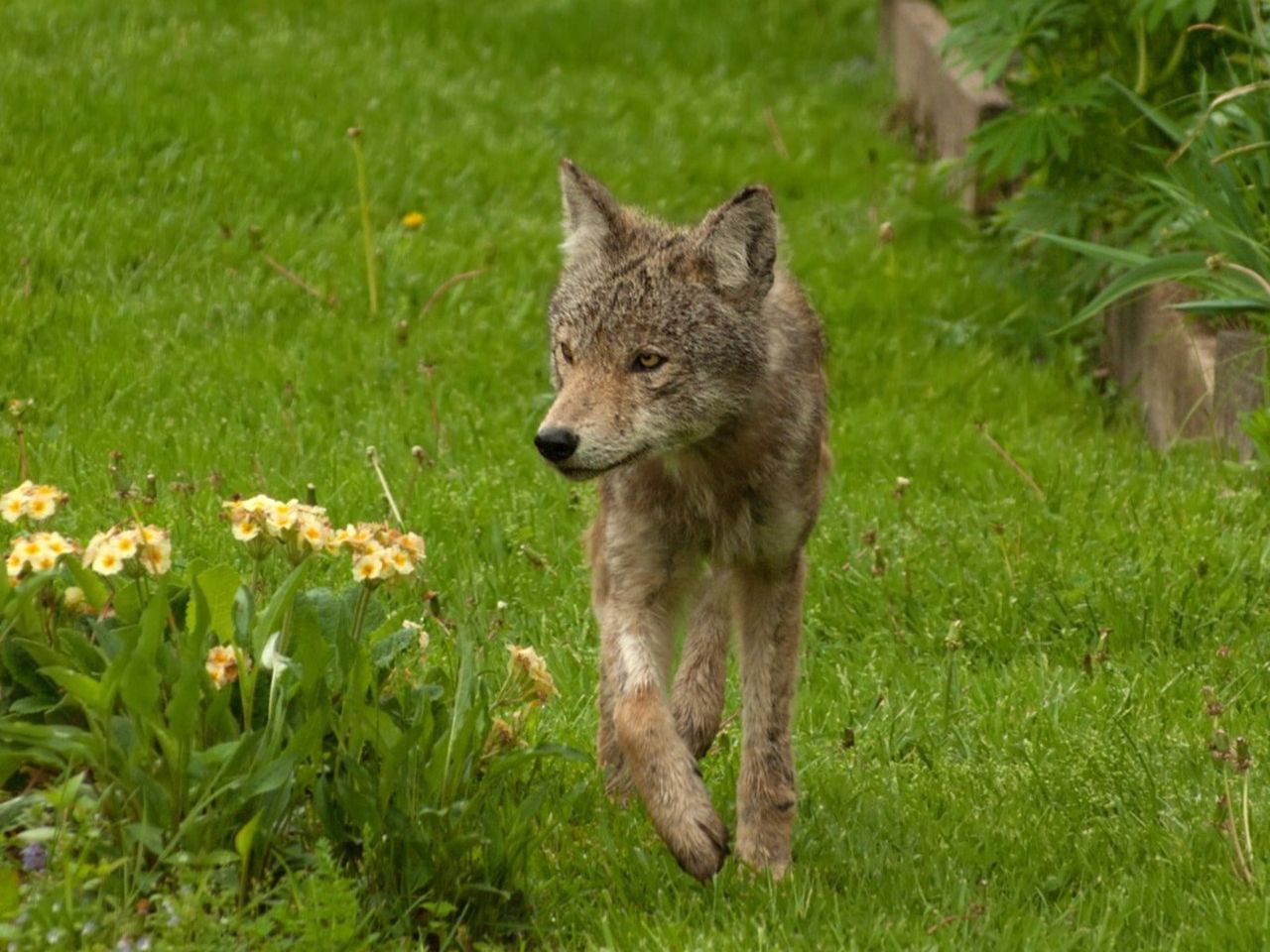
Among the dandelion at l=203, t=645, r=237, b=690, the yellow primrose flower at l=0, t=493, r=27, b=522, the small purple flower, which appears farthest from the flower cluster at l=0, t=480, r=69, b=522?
the small purple flower

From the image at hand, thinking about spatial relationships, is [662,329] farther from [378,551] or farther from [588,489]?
[588,489]

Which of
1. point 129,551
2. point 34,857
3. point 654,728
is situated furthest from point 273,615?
point 654,728

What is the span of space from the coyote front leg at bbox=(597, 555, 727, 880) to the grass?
124mm

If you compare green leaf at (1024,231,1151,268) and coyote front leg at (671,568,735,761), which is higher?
green leaf at (1024,231,1151,268)

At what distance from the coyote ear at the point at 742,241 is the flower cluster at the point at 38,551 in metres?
1.97

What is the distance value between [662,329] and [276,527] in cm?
138

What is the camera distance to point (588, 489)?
772 cm

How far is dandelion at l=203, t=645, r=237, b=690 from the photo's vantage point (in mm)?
4398

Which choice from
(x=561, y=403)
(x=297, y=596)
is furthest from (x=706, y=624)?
(x=297, y=596)

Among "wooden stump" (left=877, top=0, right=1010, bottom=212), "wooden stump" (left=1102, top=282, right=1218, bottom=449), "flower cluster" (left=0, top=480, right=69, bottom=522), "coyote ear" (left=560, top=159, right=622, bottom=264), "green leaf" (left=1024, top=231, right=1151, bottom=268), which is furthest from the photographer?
"wooden stump" (left=877, top=0, right=1010, bottom=212)

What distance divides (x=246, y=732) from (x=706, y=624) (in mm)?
1985

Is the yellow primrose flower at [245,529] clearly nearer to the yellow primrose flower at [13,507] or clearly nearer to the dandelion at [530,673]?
the yellow primrose flower at [13,507]

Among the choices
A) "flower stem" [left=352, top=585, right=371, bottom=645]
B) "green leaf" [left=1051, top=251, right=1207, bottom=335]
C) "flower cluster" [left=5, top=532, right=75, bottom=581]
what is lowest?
"green leaf" [left=1051, top=251, right=1207, bottom=335]

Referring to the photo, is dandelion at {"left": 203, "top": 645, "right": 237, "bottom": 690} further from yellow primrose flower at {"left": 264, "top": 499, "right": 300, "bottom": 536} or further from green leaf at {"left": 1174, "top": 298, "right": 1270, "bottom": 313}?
green leaf at {"left": 1174, "top": 298, "right": 1270, "bottom": 313}
